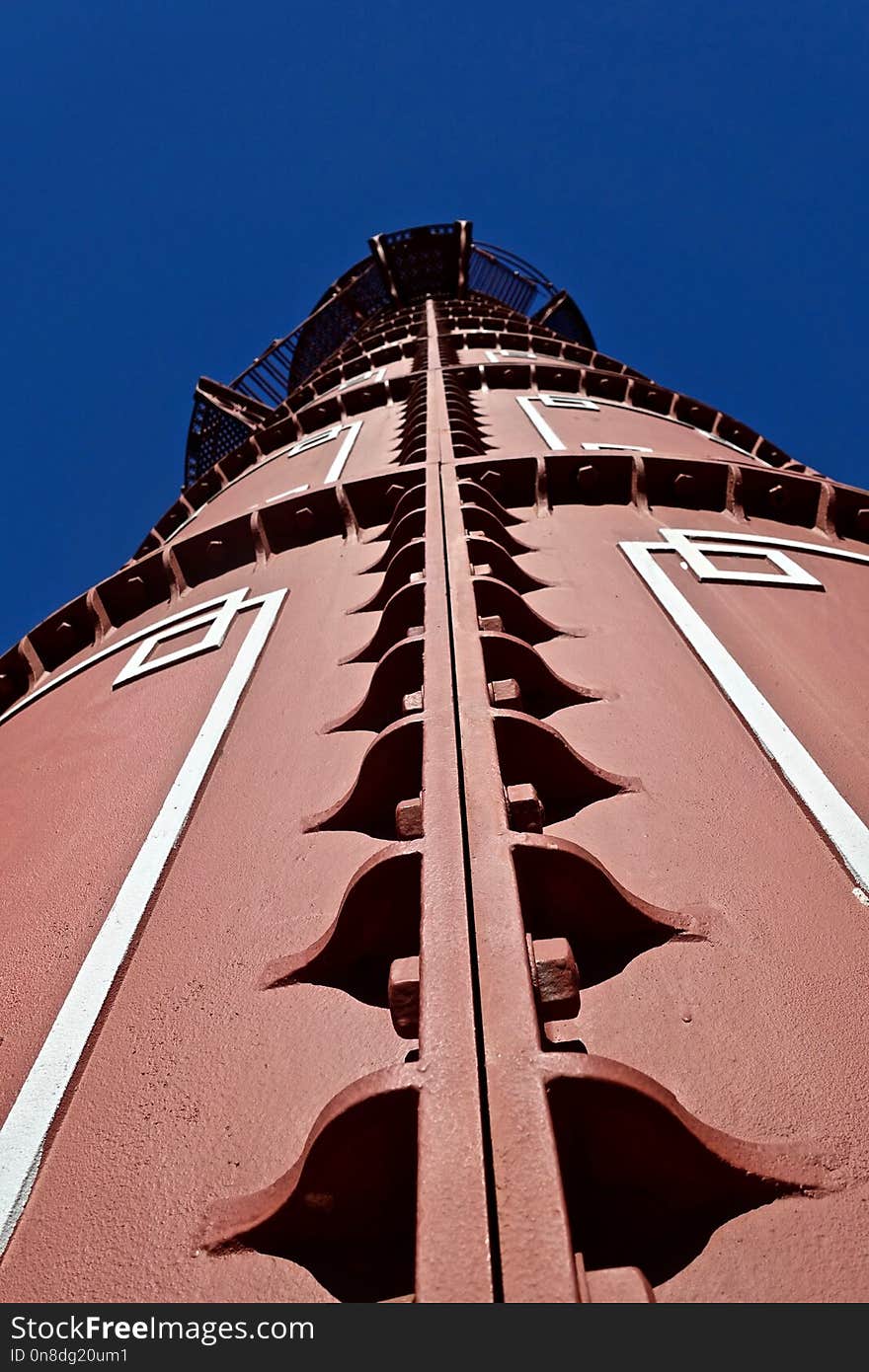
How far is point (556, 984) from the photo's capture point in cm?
133

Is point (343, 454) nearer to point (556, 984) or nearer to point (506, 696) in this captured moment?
point (506, 696)

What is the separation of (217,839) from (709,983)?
4.31 feet

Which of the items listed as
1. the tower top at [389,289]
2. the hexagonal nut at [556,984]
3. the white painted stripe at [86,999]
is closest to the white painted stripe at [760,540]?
the white painted stripe at [86,999]

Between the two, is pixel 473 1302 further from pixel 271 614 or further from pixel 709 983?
pixel 271 614

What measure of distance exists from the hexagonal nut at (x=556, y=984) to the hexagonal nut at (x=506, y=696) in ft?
2.91

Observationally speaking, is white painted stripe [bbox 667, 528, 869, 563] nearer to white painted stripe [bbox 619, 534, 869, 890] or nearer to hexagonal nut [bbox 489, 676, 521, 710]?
white painted stripe [bbox 619, 534, 869, 890]

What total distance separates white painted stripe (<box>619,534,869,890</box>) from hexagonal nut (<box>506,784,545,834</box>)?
2.54 ft

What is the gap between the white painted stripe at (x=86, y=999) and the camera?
5.13ft

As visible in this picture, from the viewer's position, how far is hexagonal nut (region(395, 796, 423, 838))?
173 centimetres

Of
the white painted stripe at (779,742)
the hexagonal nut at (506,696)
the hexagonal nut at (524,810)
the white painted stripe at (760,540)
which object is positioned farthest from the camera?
the white painted stripe at (760,540)

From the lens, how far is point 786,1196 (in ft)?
4.17

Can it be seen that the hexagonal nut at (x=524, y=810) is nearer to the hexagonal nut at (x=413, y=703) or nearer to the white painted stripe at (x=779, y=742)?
the hexagonal nut at (x=413, y=703)

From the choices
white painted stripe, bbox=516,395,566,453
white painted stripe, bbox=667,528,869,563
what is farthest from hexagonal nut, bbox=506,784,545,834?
white painted stripe, bbox=516,395,566,453

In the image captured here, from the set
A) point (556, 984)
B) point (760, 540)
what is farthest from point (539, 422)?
point (556, 984)
